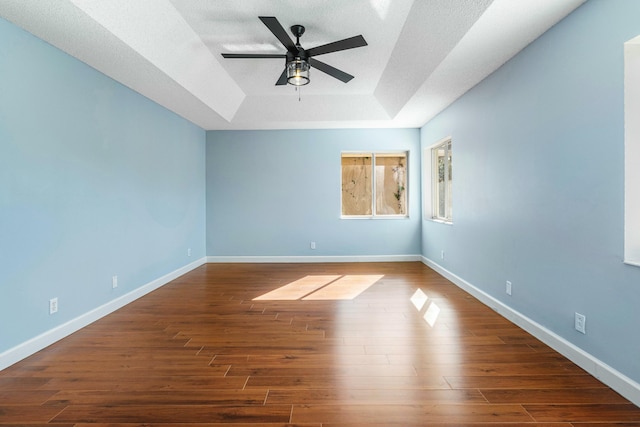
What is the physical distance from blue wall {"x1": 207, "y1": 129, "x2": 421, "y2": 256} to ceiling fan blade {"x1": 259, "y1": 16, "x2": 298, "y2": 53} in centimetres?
324

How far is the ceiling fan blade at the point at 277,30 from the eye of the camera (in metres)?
2.27

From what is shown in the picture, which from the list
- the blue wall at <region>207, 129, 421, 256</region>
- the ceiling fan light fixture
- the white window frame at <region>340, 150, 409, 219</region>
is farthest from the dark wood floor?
the white window frame at <region>340, 150, 409, 219</region>

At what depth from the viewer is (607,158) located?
6.32ft

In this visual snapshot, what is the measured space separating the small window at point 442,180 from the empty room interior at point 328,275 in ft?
0.30

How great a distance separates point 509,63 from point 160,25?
319cm

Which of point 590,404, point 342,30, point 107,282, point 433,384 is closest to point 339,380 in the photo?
point 433,384

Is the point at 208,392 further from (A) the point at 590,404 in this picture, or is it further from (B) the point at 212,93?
(B) the point at 212,93

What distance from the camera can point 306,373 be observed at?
207cm

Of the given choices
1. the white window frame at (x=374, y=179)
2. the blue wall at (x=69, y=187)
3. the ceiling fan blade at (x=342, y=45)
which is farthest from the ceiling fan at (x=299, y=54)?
the white window frame at (x=374, y=179)

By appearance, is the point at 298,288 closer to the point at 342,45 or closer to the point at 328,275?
the point at 328,275

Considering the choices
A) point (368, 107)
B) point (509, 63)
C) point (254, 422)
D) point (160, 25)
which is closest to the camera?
point (254, 422)

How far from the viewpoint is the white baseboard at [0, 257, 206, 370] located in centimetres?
222

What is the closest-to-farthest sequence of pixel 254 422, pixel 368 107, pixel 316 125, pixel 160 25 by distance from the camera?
pixel 254 422
pixel 160 25
pixel 368 107
pixel 316 125

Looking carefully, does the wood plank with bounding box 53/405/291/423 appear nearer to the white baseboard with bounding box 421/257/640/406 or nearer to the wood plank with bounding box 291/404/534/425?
the wood plank with bounding box 291/404/534/425
